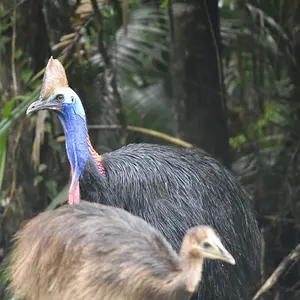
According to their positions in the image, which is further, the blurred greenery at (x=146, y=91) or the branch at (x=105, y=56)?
the blurred greenery at (x=146, y=91)

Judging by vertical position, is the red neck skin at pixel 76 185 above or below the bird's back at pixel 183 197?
above

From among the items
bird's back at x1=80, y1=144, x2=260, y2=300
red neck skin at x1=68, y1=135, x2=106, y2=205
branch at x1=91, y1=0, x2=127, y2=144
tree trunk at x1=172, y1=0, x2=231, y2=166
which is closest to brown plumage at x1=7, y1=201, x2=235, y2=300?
red neck skin at x1=68, y1=135, x2=106, y2=205

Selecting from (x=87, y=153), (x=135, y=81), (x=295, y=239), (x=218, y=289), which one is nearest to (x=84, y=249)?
(x=87, y=153)

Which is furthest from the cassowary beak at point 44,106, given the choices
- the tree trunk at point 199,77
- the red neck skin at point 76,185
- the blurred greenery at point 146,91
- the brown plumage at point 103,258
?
the tree trunk at point 199,77

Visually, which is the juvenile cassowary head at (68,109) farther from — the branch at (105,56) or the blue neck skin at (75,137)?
the branch at (105,56)

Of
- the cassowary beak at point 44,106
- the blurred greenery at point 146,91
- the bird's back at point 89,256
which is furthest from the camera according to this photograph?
the blurred greenery at point 146,91

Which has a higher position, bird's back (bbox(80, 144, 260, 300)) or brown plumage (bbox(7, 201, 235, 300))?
Answer: brown plumage (bbox(7, 201, 235, 300))

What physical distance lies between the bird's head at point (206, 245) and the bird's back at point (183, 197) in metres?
0.68

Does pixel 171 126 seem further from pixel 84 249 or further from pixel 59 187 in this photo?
pixel 84 249

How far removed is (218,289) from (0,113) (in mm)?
1160

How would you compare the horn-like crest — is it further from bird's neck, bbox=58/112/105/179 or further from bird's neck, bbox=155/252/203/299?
bird's neck, bbox=155/252/203/299

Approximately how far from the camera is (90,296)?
51.6 inches

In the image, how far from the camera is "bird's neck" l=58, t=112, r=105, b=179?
73.3 inches

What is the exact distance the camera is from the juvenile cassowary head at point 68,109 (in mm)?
1825
